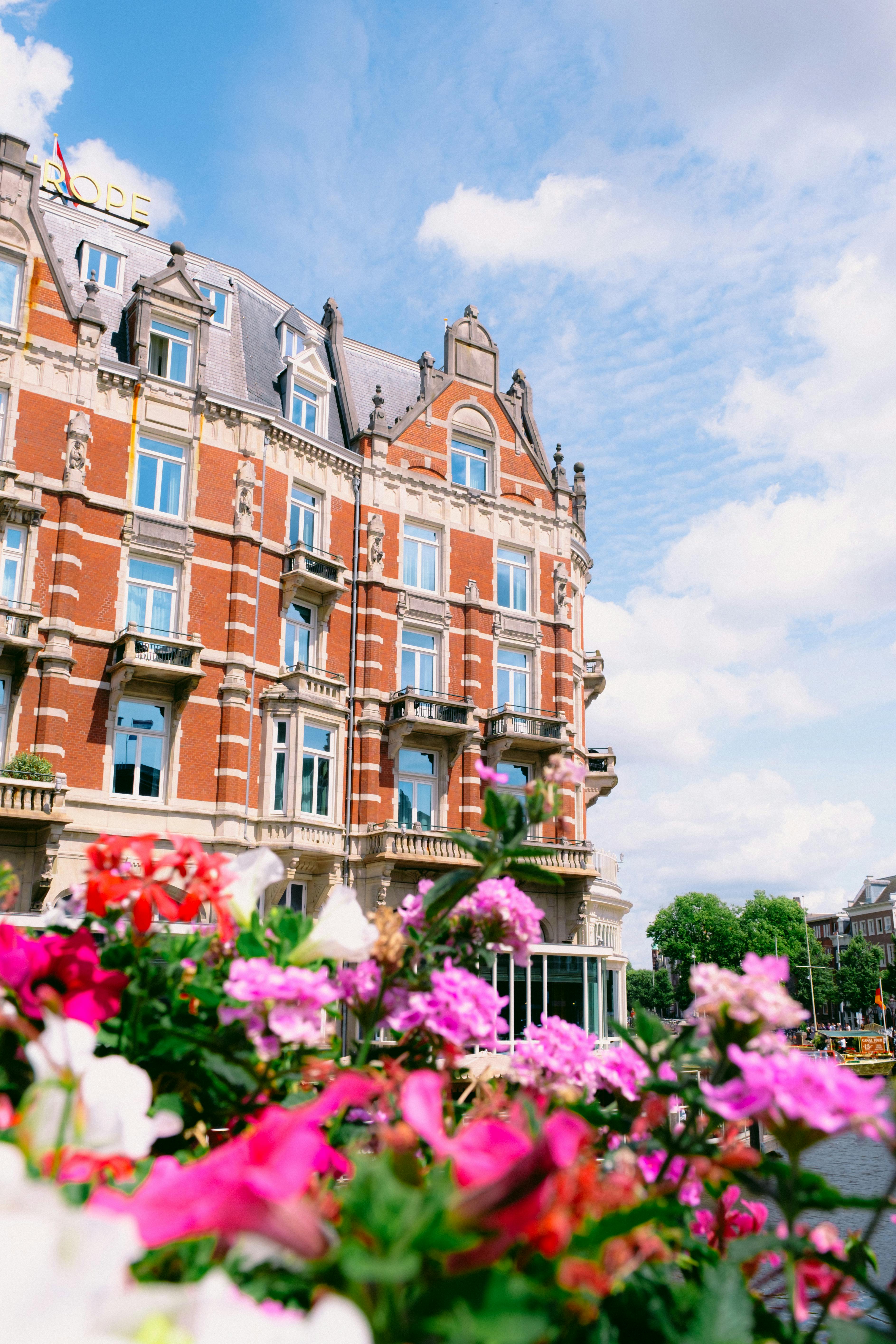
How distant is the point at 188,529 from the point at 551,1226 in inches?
877

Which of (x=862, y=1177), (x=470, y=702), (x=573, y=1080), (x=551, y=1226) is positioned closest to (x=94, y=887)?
(x=573, y=1080)

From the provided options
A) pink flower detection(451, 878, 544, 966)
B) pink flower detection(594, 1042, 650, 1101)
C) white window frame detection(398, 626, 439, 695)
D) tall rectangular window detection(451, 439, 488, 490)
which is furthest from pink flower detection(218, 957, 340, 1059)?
tall rectangular window detection(451, 439, 488, 490)

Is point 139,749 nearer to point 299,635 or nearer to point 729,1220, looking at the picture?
point 299,635

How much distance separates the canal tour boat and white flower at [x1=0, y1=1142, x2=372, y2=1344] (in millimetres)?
47350

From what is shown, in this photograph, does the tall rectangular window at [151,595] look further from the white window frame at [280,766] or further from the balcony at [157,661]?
the white window frame at [280,766]

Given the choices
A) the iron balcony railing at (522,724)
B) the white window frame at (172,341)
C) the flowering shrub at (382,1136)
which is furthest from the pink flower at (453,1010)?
the iron balcony railing at (522,724)

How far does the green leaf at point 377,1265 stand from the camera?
1000mm

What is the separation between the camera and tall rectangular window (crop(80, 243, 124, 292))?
2350cm

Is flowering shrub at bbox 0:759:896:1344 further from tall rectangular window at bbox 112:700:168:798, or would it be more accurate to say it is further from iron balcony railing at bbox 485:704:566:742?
iron balcony railing at bbox 485:704:566:742

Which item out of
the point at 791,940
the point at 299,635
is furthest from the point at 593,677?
the point at 791,940

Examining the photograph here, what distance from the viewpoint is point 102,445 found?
69.8 feet

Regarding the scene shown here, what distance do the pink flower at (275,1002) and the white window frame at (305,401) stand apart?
2409 cm

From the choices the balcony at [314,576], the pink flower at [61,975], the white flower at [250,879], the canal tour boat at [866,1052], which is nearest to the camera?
the pink flower at [61,975]

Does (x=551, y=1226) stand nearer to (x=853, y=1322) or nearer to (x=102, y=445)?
(x=853, y=1322)
